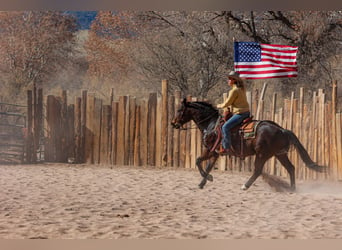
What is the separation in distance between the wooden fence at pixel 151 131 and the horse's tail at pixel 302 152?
0.94 feet

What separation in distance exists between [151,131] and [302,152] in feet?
6.64

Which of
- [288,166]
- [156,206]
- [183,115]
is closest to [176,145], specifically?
[183,115]

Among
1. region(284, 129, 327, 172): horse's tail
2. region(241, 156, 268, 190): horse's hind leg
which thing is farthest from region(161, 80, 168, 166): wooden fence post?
region(284, 129, 327, 172): horse's tail

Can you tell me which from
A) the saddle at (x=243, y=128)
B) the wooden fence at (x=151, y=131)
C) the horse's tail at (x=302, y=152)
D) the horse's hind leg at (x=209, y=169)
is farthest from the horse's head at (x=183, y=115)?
the horse's tail at (x=302, y=152)

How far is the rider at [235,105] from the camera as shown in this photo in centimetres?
626

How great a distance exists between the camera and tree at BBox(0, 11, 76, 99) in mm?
8133

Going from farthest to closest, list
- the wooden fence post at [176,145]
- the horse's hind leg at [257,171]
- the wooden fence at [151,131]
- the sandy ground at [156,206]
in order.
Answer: the wooden fence post at [176,145] < the wooden fence at [151,131] < the horse's hind leg at [257,171] < the sandy ground at [156,206]

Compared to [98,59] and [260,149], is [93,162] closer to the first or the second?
[98,59]

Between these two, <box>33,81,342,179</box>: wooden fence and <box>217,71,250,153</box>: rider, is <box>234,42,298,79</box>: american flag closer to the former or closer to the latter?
<box>217,71,250,153</box>: rider

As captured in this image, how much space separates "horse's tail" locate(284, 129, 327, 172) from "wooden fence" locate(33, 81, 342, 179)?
0.29m

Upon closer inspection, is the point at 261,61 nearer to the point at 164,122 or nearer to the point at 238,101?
the point at 238,101

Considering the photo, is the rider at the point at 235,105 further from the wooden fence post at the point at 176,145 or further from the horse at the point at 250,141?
the wooden fence post at the point at 176,145

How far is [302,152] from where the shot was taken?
20.6 ft

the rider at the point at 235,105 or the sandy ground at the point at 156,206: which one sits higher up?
the rider at the point at 235,105
